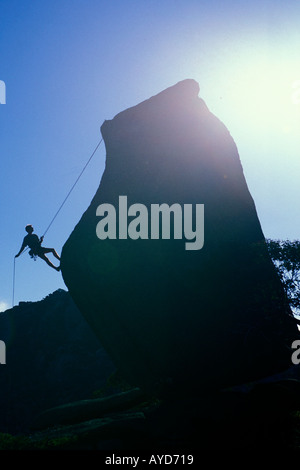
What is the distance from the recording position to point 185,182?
41.0 ft

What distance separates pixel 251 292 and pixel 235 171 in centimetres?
494

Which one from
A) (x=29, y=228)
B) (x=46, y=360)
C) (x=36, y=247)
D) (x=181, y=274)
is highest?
(x=29, y=228)

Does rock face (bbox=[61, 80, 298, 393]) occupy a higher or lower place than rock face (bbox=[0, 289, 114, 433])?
higher

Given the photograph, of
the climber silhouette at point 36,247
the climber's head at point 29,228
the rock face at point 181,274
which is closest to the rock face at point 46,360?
the climber silhouette at point 36,247

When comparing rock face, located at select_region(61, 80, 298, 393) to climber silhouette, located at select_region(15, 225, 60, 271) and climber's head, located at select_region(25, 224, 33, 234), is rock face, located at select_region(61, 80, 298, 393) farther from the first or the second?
climber's head, located at select_region(25, 224, 33, 234)

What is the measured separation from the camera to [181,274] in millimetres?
11562

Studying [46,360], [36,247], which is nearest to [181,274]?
[36,247]

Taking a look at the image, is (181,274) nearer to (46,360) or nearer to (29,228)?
(29,228)

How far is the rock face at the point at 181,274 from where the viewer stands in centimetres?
A: 1132

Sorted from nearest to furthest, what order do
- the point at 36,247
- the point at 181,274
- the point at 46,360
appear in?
the point at 181,274, the point at 36,247, the point at 46,360

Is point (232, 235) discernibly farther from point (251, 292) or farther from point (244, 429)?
point (244, 429)

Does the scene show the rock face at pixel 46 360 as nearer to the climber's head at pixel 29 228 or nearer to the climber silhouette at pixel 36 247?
the climber silhouette at pixel 36 247

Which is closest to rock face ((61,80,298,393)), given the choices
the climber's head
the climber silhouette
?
the climber silhouette

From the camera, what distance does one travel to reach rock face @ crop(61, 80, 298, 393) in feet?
37.1
